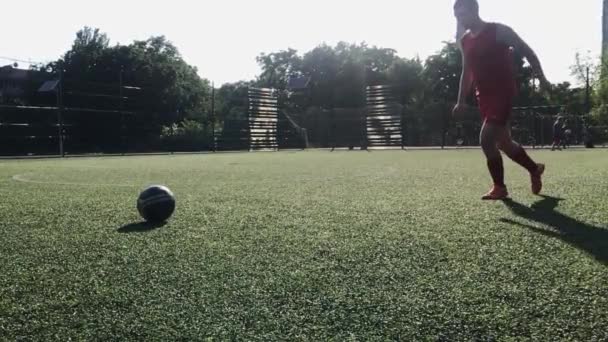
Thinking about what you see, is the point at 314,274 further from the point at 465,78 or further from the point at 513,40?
the point at 465,78

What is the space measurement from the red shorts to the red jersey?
3 centimetres

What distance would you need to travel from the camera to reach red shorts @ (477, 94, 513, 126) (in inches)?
185

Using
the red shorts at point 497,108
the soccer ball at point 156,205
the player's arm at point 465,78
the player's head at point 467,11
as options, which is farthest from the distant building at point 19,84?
the red shorts at point 497,108

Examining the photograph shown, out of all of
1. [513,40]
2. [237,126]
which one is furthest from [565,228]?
[237,126]

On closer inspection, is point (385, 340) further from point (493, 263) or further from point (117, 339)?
point (493, 263)

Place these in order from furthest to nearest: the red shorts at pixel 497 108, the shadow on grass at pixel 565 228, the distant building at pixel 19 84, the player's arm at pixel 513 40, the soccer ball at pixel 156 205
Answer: the distant building at pixel 19 84 → the red shorts at pixel 497 108 → the player's arm at pixel 513 40 → the soccer ball at pixel 156 205 → the shadow on grass at pixel 565 228

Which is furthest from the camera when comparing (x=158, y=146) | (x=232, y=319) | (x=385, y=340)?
(x=158, y=146)

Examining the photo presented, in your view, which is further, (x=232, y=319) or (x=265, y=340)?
(x=232, y=319)

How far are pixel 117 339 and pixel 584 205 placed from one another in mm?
3729

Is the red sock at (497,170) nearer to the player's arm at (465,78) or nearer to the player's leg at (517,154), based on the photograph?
the player's leg at (517,154)

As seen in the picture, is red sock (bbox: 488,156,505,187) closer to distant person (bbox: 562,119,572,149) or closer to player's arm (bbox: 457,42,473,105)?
player's arm (bbox: 457,42,473,105)

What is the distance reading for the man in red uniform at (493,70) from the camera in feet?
15.1

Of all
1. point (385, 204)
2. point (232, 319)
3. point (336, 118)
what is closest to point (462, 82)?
point (385, 204)

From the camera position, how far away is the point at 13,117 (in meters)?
25.4
